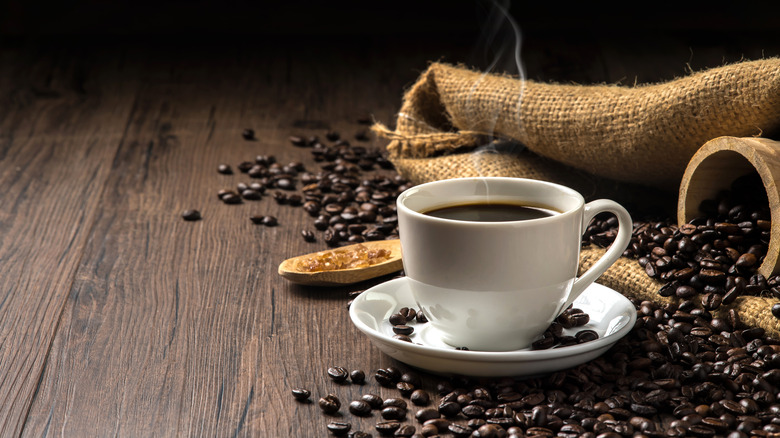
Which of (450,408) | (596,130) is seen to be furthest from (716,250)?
(450,408)

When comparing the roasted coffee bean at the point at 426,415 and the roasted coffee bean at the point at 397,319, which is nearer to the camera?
the roasted coffee bean at the point at 426,415

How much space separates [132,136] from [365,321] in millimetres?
1792

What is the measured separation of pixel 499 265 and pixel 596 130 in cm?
79

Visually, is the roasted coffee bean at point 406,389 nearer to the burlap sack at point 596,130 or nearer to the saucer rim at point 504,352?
the saucer rim at point 504,352

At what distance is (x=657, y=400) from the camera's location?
1224mm

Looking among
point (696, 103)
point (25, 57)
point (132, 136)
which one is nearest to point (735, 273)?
point (696, 103)

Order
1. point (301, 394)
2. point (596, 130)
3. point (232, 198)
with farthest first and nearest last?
point (232, 198)
point (596, 130)
point (301, 394)

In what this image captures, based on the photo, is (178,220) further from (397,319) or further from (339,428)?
(339,428)

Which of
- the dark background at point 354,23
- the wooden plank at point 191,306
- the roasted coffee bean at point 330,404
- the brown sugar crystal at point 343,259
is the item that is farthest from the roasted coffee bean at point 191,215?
the dark background at point 354,23

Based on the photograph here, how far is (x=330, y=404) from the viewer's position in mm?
1240

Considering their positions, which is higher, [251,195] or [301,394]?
[301,394]

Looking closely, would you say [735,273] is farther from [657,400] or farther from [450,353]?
[450,353]

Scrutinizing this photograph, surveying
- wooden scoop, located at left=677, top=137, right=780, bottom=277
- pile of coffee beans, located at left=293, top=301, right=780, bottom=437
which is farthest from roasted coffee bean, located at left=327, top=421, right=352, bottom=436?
wooden scoop, located at left=677, top=137, right=780, bottom=277

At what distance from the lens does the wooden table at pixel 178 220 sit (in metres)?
1.32
